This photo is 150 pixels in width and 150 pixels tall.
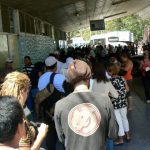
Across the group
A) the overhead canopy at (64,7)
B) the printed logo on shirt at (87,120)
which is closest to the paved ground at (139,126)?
the printed logo on shirt at (87,120)

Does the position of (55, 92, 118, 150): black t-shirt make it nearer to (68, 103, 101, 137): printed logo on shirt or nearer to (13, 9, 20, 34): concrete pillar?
(68, 103, 101, 137): printed logo on shirt

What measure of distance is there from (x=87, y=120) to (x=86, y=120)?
0.01 metres

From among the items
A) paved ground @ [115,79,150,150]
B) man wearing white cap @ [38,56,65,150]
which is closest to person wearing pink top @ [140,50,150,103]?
paved ground @ [115,79,150,150]

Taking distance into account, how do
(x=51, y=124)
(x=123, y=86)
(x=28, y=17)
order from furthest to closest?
(x=28, y=17)
(x=123, y=86)
(x=51, y=124)

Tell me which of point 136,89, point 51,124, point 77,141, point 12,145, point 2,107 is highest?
point 2,107

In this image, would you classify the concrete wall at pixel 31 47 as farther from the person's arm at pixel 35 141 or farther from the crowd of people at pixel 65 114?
the person's arm at pixel 35 141

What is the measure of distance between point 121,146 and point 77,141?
13.9 feet

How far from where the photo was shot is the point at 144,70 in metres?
12.1

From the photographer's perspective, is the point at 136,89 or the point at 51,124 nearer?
the point at 51,124

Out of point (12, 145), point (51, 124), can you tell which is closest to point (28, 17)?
point (51, 124)

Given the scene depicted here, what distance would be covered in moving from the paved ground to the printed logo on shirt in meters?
4.15

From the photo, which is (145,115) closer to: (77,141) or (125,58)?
(125,58)

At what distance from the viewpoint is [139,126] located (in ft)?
29.9

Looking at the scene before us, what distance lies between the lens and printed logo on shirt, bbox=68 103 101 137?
3.56 meters
